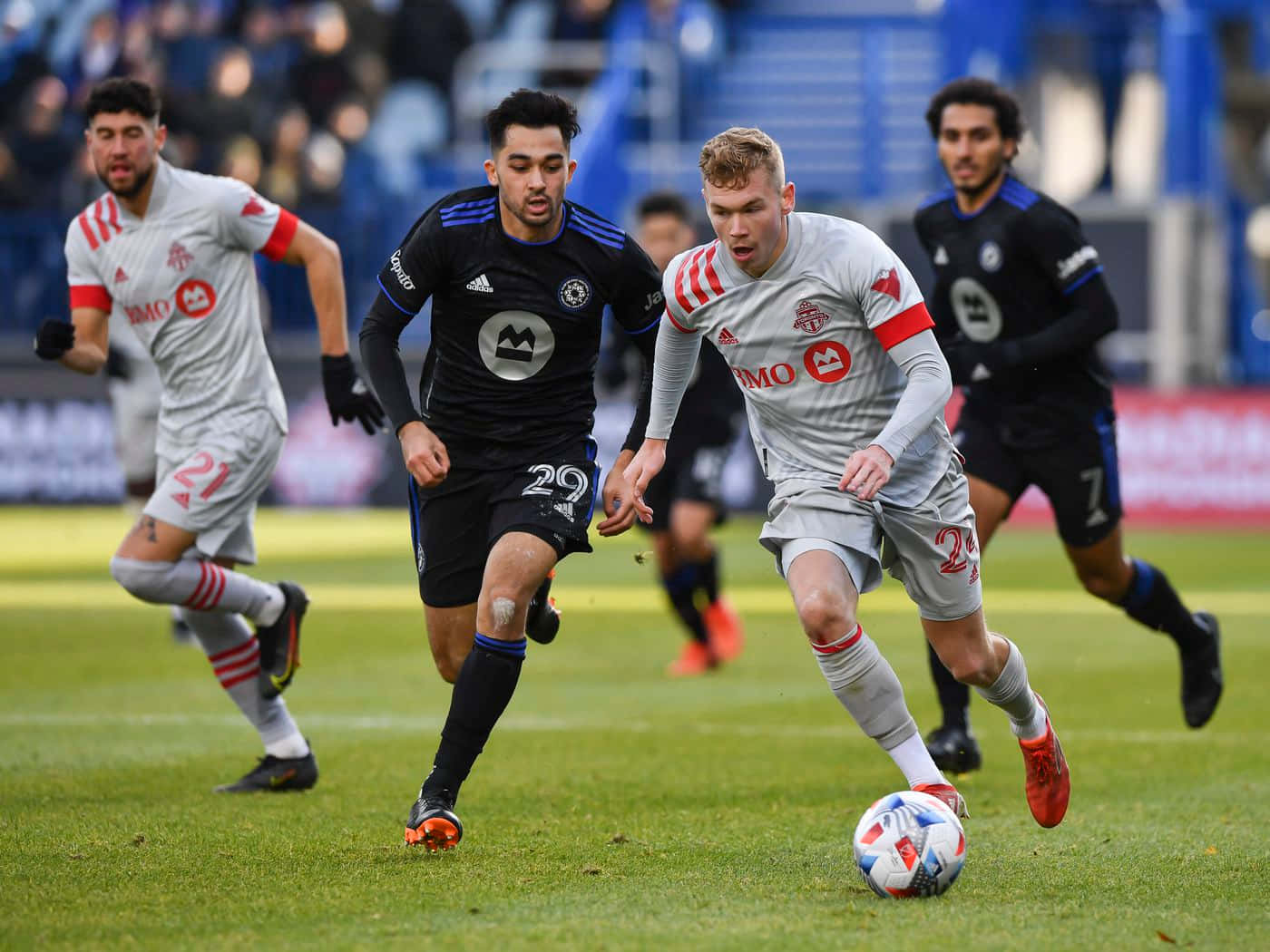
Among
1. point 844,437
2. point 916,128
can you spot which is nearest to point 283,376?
point 916,128

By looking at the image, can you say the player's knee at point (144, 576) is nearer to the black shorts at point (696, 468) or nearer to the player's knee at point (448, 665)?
the player's knee at point (448, 665)

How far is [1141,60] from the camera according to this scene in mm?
23531

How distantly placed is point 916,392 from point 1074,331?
202 centimetres

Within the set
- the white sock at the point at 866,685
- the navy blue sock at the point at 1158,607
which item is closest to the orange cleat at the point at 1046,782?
the white sock at the point at 866,685

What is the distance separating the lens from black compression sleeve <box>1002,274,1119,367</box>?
24.5ft

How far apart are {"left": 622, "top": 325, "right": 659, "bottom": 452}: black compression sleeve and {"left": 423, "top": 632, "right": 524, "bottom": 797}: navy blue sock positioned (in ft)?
2.64

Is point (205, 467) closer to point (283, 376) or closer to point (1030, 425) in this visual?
point (1030, 425)

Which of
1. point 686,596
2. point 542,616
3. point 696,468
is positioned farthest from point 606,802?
point 696,468

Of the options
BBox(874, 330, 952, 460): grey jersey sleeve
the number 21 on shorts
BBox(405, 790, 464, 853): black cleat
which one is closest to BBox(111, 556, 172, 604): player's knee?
the number 21 on shorts

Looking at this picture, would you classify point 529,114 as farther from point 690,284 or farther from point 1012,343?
point 1012,343

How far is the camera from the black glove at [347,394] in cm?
704

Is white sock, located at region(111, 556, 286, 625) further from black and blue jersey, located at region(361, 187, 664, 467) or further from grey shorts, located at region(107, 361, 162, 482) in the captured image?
grey shorts, located at region(107, 361, 162, 482)

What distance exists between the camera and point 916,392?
5660 millimetres

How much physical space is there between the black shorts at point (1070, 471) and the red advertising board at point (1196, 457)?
1195cm
